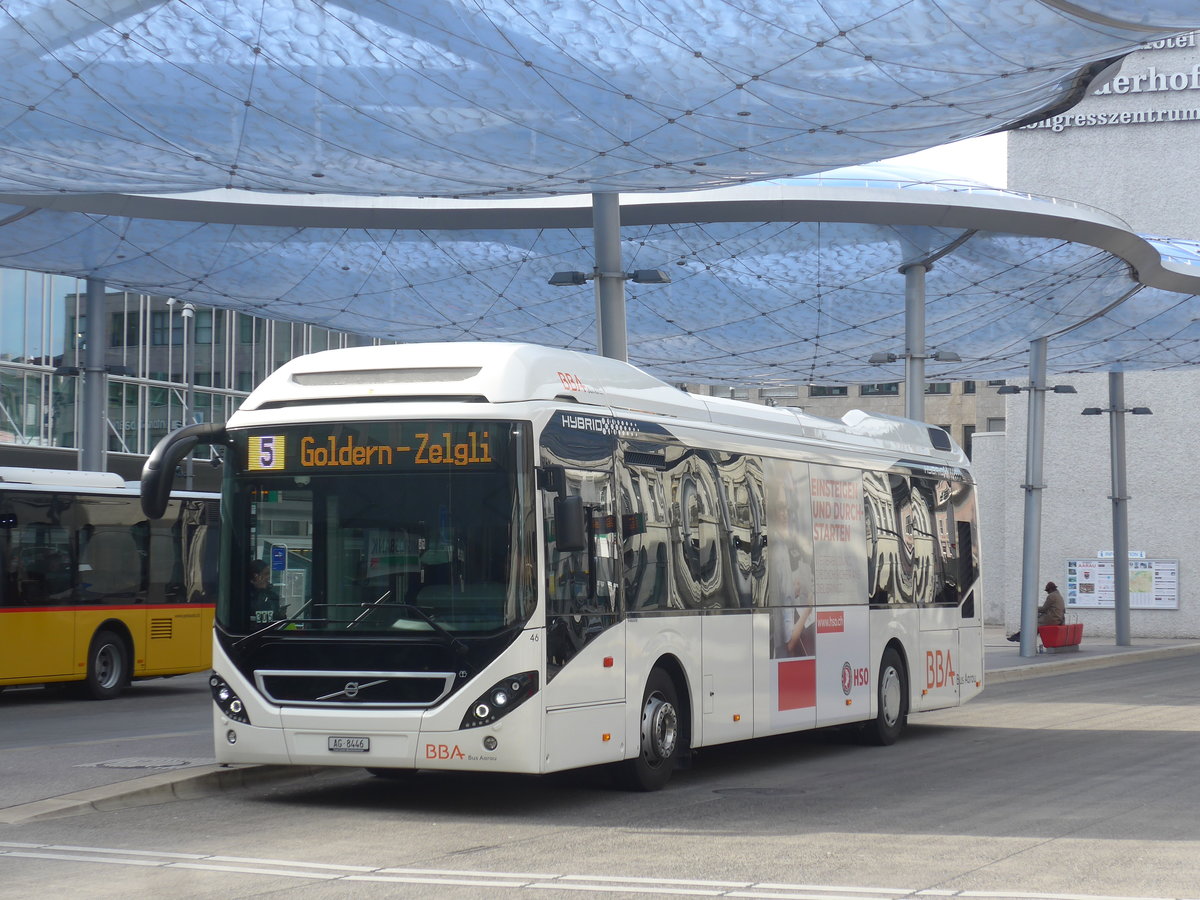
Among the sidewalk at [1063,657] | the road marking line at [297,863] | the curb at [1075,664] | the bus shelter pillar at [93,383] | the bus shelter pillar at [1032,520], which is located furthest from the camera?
the bus shelter pillar at [1032,520]

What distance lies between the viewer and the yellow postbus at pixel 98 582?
2119cm

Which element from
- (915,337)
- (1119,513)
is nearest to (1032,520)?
(915,337)

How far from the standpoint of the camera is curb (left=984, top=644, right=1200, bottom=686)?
97.2 ft

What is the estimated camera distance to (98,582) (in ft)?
73.8

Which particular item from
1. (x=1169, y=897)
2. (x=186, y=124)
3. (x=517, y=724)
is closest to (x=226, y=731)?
(x=517, y=724)

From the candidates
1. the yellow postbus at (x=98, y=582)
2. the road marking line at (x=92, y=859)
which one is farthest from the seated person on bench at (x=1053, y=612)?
the road marking line at (x=92, y=859)

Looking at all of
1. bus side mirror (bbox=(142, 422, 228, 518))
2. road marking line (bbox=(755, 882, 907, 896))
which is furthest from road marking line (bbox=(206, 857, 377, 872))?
bus side mirror (bbox=(142, 422, 228, 518))

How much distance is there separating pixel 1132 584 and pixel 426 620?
153ft

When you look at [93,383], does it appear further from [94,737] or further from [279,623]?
[279,623]

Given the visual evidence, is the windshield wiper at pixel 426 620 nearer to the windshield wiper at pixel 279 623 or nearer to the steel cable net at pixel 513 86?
the windshield wiper at pixel 279 623

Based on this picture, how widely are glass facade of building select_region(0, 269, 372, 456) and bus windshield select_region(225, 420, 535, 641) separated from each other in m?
31.6

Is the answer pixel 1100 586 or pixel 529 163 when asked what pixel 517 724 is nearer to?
pixel 529 163

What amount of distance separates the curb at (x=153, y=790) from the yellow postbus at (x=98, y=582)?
372 inches

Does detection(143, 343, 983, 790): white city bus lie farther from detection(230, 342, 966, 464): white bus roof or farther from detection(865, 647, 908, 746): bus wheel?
detection(865, 647, 908, 746): bus wheel
